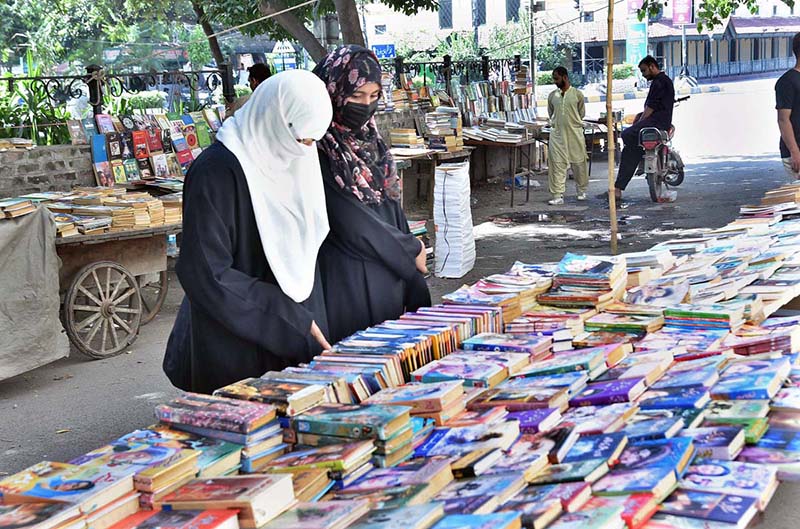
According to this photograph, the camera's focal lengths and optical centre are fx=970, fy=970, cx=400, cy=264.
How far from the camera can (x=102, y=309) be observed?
6.40 m

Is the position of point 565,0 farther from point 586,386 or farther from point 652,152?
point 586,386

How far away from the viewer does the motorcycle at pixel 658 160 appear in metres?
11.8

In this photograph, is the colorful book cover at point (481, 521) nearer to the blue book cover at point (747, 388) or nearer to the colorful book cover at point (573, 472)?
the colorful book cover at point (573, 472)

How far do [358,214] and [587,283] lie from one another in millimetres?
923

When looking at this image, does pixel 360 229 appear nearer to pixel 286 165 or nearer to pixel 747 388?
pixel 286 165

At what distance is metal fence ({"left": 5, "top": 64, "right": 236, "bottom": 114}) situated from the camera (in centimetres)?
851

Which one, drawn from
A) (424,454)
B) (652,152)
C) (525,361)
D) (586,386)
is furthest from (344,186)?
(652,152)

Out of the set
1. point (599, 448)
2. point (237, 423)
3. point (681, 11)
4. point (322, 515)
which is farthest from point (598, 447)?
point (681, 11)

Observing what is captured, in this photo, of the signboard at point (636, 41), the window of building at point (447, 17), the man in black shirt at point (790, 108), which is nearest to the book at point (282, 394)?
the man in black shirt at point (790, 108)

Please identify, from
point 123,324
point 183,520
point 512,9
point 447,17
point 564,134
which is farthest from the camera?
point 447,17

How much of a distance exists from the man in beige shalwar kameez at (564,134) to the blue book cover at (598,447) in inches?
405

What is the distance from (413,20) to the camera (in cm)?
4453

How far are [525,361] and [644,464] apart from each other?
2.42 feet

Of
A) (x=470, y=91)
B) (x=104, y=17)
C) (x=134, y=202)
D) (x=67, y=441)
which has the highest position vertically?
(x=104, y=17)
